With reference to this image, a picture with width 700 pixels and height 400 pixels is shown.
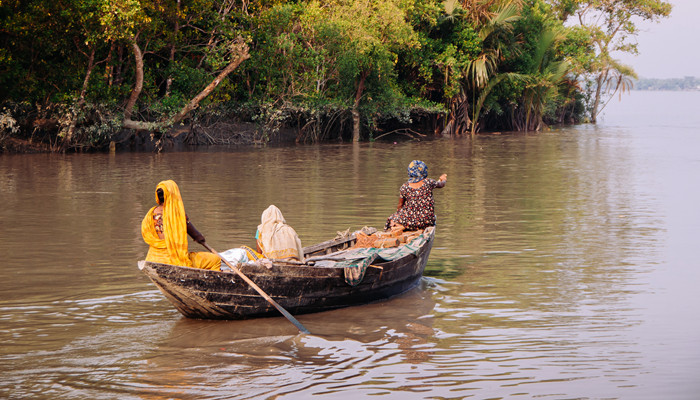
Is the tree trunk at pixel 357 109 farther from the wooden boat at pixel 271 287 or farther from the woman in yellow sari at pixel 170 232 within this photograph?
the woman in yellow sari at pixel 170 232

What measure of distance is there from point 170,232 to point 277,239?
40.9 inches

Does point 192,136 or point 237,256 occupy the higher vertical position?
point 192,136

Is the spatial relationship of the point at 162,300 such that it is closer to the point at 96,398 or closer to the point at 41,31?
the point at 96,398

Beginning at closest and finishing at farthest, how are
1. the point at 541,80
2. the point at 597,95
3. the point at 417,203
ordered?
1. the point at 417,203
2. the point at 541,80
3. the point at 597,95

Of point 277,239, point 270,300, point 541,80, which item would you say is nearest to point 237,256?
point 277,239

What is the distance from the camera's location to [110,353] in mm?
6785

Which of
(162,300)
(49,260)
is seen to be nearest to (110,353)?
(162,300)

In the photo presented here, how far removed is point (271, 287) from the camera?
748cm

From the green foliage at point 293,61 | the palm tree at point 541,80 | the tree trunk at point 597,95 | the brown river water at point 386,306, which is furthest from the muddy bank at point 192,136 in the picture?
the tree trunk at point 597,95

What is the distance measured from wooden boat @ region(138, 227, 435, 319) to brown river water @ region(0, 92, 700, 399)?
0.14 meters

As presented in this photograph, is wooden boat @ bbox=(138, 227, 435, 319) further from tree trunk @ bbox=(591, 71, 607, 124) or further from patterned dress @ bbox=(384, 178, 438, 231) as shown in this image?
tree trunk @ bbox=(591, 71, 607, 124)

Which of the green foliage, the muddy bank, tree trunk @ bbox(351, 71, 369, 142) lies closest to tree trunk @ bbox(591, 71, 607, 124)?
the green foliage

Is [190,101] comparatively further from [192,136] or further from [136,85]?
[192,136]

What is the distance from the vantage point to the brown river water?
616cm
